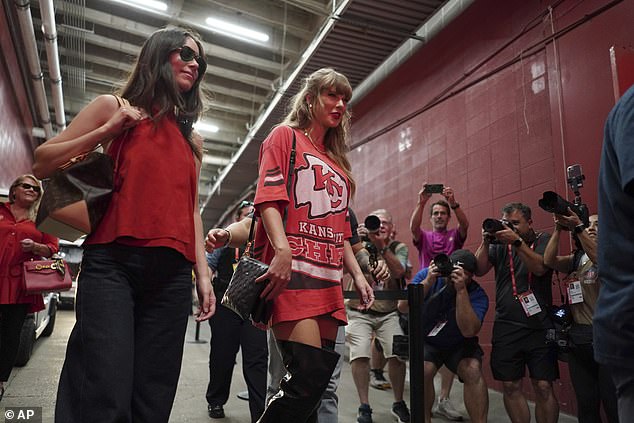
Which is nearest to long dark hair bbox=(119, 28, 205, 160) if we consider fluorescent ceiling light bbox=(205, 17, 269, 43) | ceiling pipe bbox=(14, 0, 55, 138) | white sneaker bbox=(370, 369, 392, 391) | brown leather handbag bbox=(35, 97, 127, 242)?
brown leather handbag bbox=(35, 97, 127, 242)

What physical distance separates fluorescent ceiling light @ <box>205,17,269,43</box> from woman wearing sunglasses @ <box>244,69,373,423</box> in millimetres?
4980

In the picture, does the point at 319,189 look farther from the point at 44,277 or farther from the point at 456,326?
the point at 44,277

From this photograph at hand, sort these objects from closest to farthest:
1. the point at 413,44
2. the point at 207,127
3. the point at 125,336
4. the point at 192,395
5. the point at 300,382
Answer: the point at 125,336, the point at 300,382, the point at 192,395, the point at 413,44, the point at 207,127

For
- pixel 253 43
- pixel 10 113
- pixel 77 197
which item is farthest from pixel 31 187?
pixel 253 43

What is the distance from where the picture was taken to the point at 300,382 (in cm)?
133

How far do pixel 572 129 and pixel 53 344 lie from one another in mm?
5664

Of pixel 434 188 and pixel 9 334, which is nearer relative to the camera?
pixel 9 334

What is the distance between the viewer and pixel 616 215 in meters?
0.82

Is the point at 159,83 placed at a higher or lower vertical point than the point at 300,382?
higher

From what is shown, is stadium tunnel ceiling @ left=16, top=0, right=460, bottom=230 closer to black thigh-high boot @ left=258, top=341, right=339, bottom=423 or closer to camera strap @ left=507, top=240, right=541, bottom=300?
camera strap @ left=507, top=240, right=541, bottom=300

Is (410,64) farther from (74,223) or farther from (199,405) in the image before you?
(74,223)

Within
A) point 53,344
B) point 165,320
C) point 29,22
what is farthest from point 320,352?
point 29,22

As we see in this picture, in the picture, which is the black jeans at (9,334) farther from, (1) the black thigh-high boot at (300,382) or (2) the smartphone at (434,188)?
(2) the smartphone at (434,188)

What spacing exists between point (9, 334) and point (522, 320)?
10.5 feet
